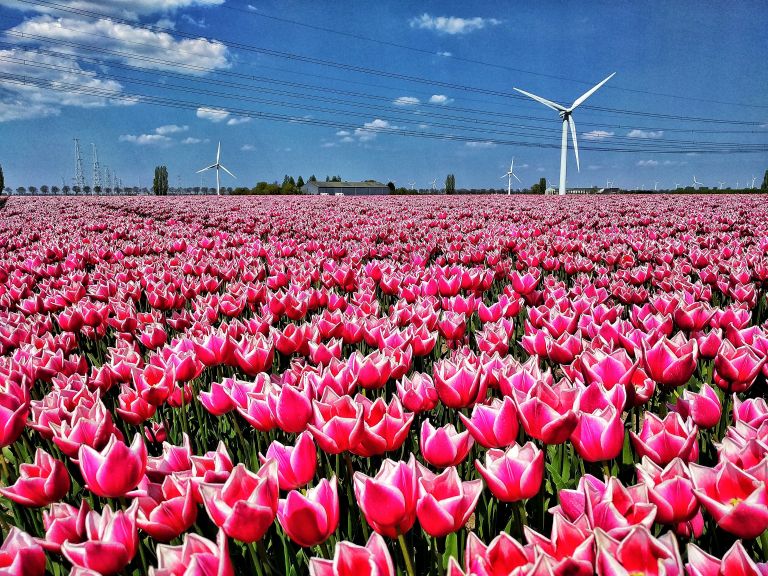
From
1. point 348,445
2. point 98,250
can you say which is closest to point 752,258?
point 348,445

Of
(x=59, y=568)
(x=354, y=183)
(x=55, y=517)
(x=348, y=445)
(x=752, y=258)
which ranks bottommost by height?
(x=59, y=568)

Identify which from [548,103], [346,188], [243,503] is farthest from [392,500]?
[346,188]

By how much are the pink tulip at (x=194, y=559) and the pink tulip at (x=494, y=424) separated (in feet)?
2.72

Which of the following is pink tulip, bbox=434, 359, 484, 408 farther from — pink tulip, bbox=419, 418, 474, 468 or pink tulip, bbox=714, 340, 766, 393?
pink tulip, bbox=714, 340, 766, 393

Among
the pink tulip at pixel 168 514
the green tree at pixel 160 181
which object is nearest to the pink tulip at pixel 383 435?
the pink tulip at pixel 168 514

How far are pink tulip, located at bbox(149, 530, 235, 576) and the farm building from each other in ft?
441

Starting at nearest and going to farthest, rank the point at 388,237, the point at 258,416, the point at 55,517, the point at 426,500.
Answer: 1. the point at 426,500
2. the point at 55,517
3. the point at 258,416
4. the point at 388,237

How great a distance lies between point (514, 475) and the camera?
154cm

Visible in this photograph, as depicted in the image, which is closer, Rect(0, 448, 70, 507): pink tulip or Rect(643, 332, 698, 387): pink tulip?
Rect(0, 448, 70, 507): pink tulip

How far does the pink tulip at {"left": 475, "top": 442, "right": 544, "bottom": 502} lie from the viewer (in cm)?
150

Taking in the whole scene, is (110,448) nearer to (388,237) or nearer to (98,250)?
(98,250)

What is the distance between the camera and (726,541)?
1743mm

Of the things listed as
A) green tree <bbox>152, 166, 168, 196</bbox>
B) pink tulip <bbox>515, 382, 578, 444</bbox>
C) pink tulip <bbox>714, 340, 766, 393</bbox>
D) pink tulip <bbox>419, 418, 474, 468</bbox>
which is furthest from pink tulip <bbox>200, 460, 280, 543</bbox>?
green tree <bbox>152, 166, 168, 196</bbox>

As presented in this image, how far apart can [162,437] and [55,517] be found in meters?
0.94
